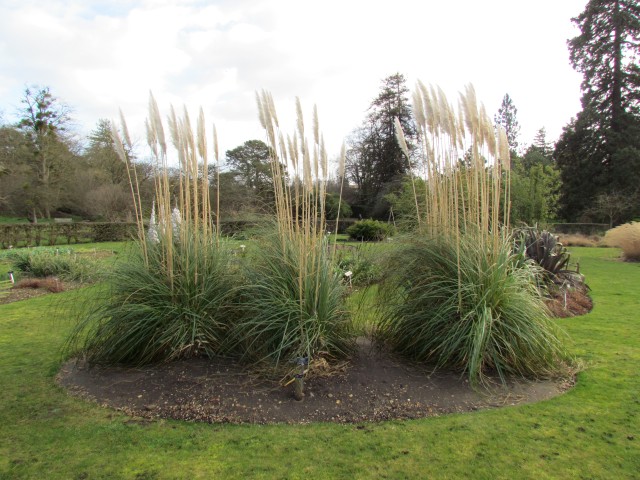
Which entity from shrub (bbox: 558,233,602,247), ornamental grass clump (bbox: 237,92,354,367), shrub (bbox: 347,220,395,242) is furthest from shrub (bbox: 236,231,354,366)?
shrub (bbox: 558,233,602,247)

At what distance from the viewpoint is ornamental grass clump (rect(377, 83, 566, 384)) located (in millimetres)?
3541

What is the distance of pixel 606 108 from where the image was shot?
3281 cm

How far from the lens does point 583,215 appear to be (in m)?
33.2

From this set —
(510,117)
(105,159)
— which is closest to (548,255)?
(105,159)

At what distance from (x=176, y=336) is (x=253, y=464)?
5.05 feet

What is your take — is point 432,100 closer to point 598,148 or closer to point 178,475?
point 178,475

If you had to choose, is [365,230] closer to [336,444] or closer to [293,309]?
[293,309]

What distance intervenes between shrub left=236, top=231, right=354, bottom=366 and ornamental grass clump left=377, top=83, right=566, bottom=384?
67 cm

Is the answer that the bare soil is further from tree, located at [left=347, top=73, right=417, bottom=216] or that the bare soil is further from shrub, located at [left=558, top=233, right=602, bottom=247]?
tree, located at [left=347, top=73, right=417, bottom=216]

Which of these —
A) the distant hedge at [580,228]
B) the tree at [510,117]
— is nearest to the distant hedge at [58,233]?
the distant hedge at [580,228]

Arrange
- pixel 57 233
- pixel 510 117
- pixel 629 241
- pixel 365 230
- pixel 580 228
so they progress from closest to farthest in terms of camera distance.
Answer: pixel 629 241 < pixel 365 230 < pixel 57 233 < pixel 580 228 < pixel 510 117

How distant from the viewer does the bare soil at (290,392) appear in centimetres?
306

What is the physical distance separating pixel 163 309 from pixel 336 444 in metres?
1.96

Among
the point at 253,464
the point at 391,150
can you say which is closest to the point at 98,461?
the point at 253,464
